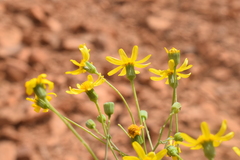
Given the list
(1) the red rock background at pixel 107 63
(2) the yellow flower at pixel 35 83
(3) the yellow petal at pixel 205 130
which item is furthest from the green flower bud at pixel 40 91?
(1) the red rock background at pixel 107 63

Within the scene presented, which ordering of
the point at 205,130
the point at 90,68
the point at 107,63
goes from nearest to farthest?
the point at 205,130 → the point at 90,68 → the point at 107,63

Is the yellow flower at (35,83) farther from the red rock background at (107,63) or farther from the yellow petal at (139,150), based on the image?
the red rock background at (107,63)

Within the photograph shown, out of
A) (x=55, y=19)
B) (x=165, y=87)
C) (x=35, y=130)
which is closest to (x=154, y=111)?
(x=165, y=87)

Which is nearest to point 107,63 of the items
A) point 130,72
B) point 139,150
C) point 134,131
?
point 130,72

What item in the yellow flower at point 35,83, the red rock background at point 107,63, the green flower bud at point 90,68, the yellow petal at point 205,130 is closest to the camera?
the yellow petal at point 205,130

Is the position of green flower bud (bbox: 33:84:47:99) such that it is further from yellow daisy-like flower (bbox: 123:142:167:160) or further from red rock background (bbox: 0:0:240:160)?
red rock background (bbox: 0:0:240:160)

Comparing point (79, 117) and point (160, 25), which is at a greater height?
point (160, 25)

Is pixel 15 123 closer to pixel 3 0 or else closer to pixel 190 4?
pixel 3 0

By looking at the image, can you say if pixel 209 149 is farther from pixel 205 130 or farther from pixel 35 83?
pixel 35 83

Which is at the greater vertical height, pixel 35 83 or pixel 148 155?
pixel 35 83
